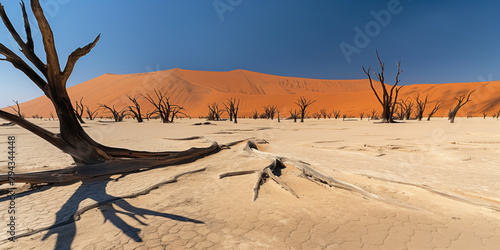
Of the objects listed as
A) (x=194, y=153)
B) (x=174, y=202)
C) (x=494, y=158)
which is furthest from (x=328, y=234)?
(x=494, y=158)

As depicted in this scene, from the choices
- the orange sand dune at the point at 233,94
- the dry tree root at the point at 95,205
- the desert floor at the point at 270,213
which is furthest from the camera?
the orange sand dune at the point at 233,94

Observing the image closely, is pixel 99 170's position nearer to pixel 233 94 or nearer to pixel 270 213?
pixel 270 213

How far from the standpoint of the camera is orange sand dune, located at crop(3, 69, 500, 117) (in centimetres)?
4441

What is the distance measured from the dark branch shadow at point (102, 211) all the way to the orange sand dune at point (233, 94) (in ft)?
140

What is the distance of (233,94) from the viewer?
195ft

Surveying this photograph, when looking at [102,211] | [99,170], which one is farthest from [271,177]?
[99,170]

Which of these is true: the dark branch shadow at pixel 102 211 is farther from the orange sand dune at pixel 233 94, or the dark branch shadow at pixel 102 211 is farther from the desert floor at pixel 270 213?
the orange sand dune at pixel 233 94

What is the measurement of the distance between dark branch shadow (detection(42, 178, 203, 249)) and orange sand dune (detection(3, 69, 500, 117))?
42.8 m

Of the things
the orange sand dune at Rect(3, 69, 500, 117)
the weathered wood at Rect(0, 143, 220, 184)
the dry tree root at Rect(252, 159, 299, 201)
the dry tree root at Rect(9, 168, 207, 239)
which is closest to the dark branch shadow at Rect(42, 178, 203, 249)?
the dry tree root at Rect(9, 168, 207, 239)

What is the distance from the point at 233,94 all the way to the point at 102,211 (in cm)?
5806

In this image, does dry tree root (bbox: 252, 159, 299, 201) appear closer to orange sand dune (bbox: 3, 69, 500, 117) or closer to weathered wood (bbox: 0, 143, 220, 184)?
weathered wood (bbox: 0, 143, 220, 184)

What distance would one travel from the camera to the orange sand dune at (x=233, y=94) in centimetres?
4441

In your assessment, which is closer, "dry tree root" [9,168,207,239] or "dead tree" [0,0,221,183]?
"dry tree root" [9,168,207,239]

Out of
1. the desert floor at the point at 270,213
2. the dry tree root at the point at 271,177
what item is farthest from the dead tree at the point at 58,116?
the dry tree root at the point at 271,177
